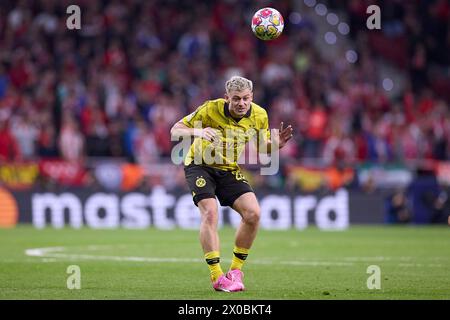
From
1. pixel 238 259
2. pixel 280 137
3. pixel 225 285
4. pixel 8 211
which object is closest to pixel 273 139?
pixel 280 137

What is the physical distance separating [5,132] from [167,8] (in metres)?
7.95

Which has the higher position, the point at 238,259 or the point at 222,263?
the point at 238,259

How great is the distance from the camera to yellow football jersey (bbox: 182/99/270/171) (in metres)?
11.3

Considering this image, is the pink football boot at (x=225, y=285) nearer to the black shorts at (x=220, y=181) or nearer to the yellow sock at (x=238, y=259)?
the yellow sock at (x=238, y=259)

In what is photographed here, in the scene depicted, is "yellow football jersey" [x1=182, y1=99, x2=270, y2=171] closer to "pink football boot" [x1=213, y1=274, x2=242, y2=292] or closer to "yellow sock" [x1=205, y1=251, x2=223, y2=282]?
"yellow sock" [x1=205, y1=251, x2=223, y2=282]

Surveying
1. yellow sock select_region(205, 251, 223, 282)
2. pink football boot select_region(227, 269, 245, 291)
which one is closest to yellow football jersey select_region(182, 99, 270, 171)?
yellow sock select_region(205, 251, 223, 282)

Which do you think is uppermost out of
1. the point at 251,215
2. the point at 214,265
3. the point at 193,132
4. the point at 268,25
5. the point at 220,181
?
the point at 268,25

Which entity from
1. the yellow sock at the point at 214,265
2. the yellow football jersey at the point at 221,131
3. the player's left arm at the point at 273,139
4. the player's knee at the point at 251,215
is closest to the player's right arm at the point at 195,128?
the yellow football jersey at the point at 221,131

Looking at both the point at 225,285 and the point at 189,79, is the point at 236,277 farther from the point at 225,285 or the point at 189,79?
the point at 189,79

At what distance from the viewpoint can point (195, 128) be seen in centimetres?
1110

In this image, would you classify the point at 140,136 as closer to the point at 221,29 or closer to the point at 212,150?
the point at 221,29

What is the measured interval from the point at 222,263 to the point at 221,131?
10.7 ft

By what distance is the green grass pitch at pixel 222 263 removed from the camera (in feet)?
34.1

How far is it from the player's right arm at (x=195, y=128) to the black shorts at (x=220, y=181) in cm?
47
